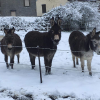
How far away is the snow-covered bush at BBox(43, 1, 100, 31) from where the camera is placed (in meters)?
16.9

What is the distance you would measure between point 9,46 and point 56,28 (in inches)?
76.3

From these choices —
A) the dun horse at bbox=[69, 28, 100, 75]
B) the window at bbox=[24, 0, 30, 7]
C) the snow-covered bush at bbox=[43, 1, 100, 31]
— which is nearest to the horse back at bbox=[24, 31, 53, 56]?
the dun horse at bbox=[69, 28, 100, 75]

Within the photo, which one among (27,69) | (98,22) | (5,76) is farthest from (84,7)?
(5,76)

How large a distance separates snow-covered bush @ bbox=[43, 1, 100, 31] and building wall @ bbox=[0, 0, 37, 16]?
10683 mm

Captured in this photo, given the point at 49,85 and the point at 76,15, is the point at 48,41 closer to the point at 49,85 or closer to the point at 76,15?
the point at 49,85

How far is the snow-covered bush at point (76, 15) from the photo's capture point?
16859mm

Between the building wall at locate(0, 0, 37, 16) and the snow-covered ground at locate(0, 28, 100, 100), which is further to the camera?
the building wall at locate(0, 0, 37, 16)

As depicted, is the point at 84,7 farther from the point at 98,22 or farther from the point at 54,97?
the point at 54,97

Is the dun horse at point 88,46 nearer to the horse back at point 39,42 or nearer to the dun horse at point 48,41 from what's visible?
the dun horse at point 48,41

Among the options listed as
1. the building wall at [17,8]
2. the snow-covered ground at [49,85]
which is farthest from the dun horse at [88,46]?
the building wall at [17,8]

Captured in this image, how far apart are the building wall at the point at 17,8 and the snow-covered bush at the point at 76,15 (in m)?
10.7

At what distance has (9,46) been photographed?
5504mm

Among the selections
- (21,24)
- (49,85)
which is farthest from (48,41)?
(21,24)

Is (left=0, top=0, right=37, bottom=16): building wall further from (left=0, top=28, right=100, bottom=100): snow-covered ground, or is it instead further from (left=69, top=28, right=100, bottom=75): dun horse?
(left=69, top=28, right=100, bottom=75): dun horse
